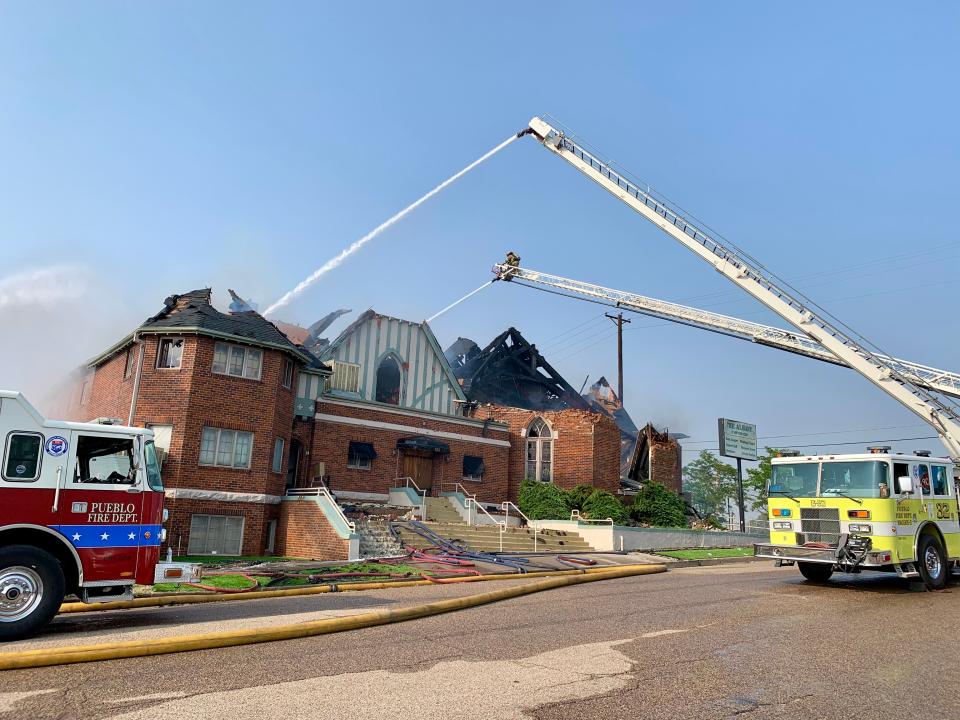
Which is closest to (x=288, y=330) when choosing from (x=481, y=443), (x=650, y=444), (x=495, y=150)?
(x=481, y=443)

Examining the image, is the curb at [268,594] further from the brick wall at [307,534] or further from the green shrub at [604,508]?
the green shrub at [604,508]

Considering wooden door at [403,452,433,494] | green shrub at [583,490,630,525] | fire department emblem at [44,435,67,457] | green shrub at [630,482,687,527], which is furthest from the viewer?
green shrub at [630,482,687,527]

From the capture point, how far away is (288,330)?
1663 inches

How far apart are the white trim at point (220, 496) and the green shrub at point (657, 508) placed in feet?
52.5

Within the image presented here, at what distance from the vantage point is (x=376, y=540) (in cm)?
2153

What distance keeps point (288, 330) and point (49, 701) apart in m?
37.6

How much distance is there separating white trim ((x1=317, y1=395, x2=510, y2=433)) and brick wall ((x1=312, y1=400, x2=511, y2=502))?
80mm

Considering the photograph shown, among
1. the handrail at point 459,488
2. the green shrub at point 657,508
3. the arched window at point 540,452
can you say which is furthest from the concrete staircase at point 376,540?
the green shrub at point 657,508

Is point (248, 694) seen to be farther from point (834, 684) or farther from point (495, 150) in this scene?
point (495, 150)

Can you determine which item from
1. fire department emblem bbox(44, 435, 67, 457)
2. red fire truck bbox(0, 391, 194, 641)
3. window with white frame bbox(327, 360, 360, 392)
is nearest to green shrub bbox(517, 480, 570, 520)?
window with white frame bbox(327, 360, 360, 392)

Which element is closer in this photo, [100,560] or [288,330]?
[100,560]

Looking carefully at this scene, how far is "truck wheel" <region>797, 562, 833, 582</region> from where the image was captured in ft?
50.5

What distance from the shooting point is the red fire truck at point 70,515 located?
8438mm

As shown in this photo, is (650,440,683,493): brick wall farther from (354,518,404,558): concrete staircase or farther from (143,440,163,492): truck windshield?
(143,440,163,492): truck windshield
